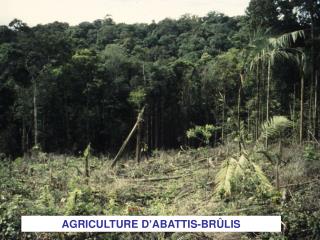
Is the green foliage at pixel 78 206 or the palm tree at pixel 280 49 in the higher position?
the palm tree at pixel 280 49

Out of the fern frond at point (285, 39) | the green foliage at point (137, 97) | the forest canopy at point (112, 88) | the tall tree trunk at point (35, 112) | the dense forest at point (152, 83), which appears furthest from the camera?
the green foliage at point (137, 97)

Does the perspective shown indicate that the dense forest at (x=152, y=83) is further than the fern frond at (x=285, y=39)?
Yes

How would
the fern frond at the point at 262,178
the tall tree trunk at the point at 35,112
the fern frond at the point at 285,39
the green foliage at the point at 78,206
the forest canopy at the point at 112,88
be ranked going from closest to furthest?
1. the green foliage at the point at 78,206
2. the fern frond at the point at 262,178
3. the fern frond at the point at 285,39
4. the tall tree trunk at the point at 35,112
5. the forest canopy at the point at 112,88

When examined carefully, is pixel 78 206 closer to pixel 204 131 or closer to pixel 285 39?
pixel 204 131

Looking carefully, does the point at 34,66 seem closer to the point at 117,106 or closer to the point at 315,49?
the point at 117,106

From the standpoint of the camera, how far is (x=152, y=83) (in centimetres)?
3083

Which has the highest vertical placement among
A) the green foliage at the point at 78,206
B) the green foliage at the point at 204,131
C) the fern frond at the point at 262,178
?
the green foliage at the point at 204,131

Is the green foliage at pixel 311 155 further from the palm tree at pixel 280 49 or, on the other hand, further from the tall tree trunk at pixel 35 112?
the tall tree trunk at pixel 35 112

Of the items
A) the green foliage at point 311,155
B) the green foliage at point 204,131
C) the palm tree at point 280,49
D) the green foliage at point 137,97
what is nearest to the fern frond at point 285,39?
the palm tree at point 280,49

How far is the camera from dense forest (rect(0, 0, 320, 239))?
48.1ft

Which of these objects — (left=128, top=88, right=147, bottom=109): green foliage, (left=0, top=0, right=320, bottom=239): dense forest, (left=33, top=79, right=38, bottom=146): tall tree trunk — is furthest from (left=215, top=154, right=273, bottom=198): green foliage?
(left=128, top=88, right=147, bottom=109): green foliage

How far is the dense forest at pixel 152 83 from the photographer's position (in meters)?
14.7

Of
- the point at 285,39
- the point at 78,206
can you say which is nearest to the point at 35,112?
the point at 285,39

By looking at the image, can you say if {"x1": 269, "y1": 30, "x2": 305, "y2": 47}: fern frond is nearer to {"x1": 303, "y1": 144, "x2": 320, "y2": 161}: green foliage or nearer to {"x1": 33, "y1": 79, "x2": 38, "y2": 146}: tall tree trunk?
{"x1": 303, "y1": 144, "x2": 320, "y2": 161}: green foliage
